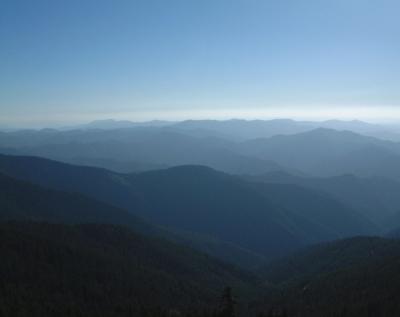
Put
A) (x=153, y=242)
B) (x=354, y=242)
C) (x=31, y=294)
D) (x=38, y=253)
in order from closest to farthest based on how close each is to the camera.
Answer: (x=31, y=294) → (x=38, y=253) → (x=153, y=242) → (x=354, y=242)

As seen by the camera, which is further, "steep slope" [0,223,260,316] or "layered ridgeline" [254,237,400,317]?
"steep slope" [0,223,260,316]

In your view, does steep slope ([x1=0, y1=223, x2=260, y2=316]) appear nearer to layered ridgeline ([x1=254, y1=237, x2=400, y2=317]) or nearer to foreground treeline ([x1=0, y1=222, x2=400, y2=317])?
foreground treeline ([x1=0, y1=222, x2=400, y2=317])

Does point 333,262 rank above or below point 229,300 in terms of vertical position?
below

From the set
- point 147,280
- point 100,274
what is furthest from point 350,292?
point 100,274

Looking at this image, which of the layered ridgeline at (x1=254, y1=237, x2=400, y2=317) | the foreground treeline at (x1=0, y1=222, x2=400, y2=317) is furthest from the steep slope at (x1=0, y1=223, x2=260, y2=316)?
the layered ridgeline at (x1=254, y1=237, x2=400, y2=317)

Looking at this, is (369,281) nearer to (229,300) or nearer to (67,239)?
→ (229,300)

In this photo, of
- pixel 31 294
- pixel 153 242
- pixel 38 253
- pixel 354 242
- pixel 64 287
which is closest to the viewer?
pixel 31 294

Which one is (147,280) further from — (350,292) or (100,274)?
(350,292)

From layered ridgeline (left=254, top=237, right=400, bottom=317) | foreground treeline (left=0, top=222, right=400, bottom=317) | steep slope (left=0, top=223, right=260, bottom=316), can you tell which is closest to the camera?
layered ridgeline (left=254, top=237, right=400, bottom=317)

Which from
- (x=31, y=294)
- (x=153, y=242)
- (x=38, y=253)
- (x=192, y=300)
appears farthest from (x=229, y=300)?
(x=153, y=242)
